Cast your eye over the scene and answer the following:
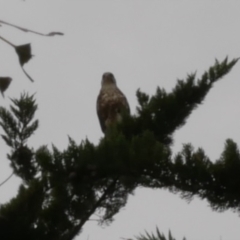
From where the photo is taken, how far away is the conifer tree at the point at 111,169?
2.25 metres

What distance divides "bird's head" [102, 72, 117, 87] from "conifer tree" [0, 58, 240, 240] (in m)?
3.50

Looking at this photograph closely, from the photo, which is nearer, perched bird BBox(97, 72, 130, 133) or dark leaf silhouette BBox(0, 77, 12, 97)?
dark leaf silhouette BBox(0, 77, 12, 97)

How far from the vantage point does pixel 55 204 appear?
2771 mm

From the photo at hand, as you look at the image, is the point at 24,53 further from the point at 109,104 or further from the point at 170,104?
the point at 109,104

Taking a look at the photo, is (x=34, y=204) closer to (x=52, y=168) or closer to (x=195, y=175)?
(x=52, y=168)

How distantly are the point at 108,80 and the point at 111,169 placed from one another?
432cm

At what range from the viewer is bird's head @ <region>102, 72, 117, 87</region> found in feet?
21.7

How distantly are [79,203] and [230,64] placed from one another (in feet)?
3.17

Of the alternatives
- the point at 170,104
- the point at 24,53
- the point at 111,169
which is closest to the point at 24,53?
the point at 24,53

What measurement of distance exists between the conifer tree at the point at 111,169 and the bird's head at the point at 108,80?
3.50 meters

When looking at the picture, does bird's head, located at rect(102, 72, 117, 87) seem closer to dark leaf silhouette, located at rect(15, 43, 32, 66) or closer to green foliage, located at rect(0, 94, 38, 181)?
green foliage, located at rect(0, 94, 38, 181)

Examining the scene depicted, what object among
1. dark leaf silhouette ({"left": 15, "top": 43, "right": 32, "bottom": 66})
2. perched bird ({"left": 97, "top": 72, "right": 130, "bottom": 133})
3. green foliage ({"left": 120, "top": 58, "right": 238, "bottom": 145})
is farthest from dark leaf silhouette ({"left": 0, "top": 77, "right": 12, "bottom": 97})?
perched bird ({"left": 97, "top": 72, "right": 130, "bottom": 133})

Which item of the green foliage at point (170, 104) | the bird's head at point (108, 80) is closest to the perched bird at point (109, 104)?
the bird's head at point (108, 80)

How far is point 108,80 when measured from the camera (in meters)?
6.75
